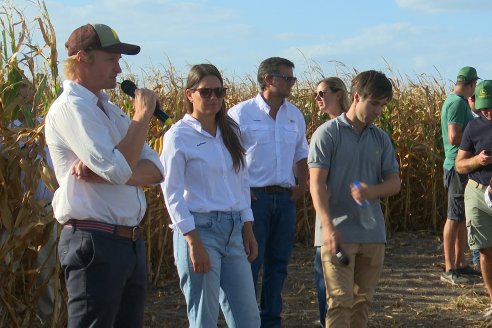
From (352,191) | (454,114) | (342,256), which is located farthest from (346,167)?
(454,114)

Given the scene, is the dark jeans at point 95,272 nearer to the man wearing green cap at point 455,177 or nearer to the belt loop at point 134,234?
the belt loop at point 134,234

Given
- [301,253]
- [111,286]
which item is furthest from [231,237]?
[301,253]

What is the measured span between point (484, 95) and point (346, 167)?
6.67ft

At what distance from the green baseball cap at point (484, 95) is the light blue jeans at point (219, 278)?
2793 millimetres

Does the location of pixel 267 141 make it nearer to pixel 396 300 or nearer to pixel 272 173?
pixel 272 173

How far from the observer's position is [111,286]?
402cm

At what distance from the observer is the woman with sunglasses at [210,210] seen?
480 centimetres

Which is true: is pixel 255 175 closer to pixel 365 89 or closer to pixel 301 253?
pixel 365 89

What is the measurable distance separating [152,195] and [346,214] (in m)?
3.36

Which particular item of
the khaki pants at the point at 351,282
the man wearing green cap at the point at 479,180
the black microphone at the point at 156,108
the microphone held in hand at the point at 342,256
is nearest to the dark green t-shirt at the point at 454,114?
the man wearing green cap at the point at 479,180

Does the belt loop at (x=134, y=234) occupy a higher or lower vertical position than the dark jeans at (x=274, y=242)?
higher

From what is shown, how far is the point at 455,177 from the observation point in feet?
29.5

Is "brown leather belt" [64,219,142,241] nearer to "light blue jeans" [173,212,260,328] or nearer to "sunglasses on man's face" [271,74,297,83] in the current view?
"light blue jeans" [173,212,260,328]

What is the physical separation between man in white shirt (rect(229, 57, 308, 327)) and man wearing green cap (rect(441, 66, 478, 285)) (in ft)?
7.92
